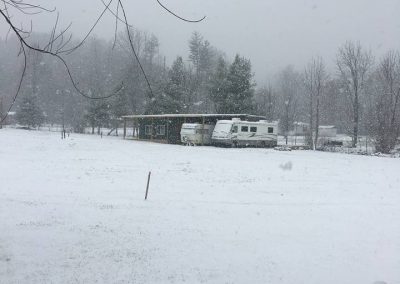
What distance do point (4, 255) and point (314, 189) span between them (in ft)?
39.9

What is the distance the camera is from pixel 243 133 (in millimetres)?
39406

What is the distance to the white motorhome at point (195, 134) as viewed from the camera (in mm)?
41000

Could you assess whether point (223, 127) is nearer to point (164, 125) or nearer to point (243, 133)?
point (243, 133)

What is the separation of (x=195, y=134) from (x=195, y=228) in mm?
30615

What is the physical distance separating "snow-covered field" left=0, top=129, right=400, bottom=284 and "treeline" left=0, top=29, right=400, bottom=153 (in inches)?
640

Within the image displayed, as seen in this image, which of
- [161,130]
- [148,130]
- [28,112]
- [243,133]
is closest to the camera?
[243,133]

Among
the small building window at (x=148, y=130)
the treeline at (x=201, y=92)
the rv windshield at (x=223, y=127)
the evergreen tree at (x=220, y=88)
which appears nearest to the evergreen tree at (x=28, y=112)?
the treeline at (x=201, y=92)

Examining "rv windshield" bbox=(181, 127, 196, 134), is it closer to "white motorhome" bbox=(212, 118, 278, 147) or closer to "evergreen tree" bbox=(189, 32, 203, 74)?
"white motorhome" bbox=(212, 118, 278, 147)

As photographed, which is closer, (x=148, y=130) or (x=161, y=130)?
(x=161, y=130)

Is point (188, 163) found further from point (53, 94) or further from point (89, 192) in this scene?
point (53, 94)

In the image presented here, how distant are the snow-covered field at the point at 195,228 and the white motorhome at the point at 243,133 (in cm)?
1858

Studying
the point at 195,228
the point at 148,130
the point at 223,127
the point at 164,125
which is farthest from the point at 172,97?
the point at 195,228

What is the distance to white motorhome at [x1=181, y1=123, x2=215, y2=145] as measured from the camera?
41.0 meters

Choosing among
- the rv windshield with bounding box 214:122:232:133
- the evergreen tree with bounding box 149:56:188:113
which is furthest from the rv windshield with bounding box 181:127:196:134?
the evergreen tree with bounding box 149:56:188:113
